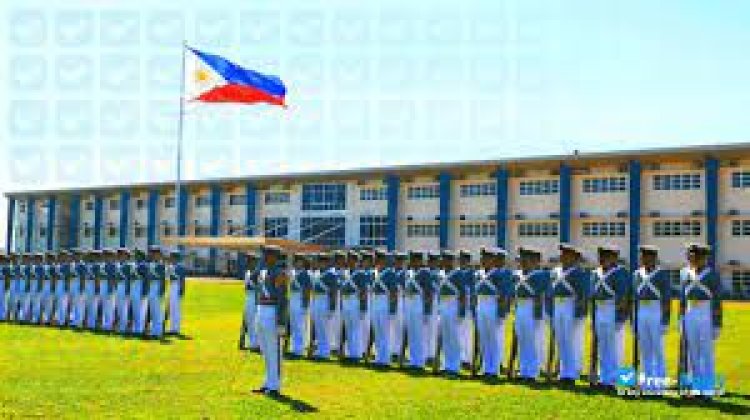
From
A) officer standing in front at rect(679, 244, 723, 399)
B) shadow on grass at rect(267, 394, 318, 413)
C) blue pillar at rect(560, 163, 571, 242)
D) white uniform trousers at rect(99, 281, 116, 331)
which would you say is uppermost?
blue pillar at rect(560, 163, 571, 242)

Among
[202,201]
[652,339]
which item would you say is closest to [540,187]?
[202,201]

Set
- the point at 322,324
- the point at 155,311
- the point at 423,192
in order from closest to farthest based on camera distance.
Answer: the point at 322,324 < the point at 155,311 < the point at 423,192

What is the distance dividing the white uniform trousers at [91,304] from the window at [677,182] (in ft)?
97.7

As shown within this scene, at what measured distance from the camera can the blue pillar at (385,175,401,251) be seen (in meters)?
55.2

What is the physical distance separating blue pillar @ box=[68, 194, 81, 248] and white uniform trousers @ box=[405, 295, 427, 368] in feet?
223

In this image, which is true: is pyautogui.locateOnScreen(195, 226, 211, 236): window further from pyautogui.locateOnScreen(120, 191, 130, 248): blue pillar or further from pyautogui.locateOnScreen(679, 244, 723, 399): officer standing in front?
pyautogui.locateOnScreen(679, 244, 723, 399): officer standing in front

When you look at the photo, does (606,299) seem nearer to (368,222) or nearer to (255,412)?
(255,412)

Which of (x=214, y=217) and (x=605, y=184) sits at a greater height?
(x=605, y=184)

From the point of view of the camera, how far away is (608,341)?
12.7 m

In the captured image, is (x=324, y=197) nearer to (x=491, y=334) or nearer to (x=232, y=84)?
(x=232, y=84)

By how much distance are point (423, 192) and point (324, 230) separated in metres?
8.72

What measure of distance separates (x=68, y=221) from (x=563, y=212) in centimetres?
4778

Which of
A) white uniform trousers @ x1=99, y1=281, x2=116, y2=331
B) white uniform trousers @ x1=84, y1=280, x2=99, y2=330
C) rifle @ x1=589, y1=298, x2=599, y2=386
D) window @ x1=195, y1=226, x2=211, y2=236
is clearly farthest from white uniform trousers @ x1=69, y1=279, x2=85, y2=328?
window @ x1=195, y1=226, x2=211, y2=236

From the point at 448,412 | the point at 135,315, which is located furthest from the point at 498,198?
the point at 448,412
